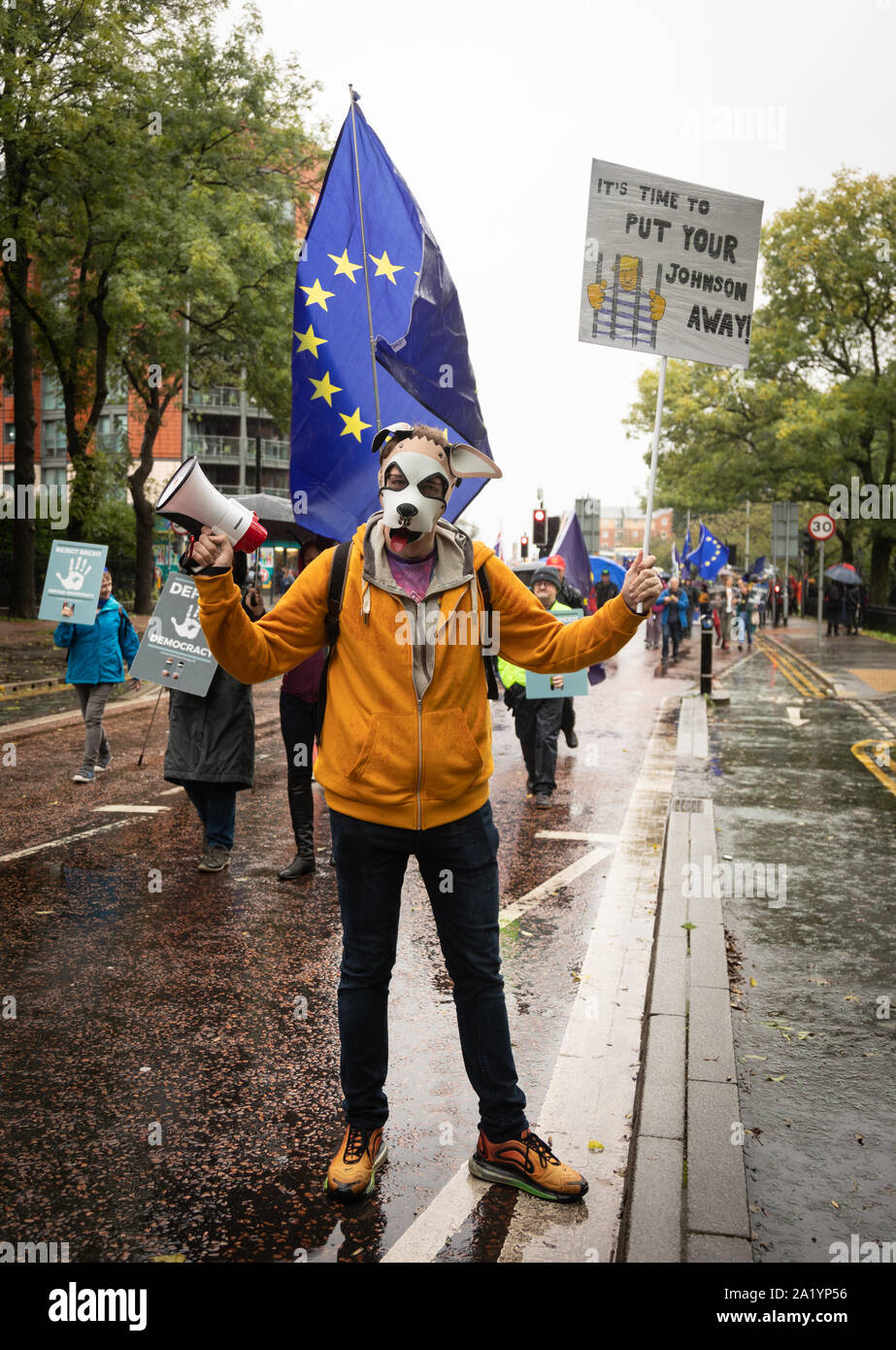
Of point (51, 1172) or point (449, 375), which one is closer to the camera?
point (51, 1172)

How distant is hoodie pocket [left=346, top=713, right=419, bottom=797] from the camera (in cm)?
325

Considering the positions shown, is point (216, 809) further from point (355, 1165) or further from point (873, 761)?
point (873, 761)

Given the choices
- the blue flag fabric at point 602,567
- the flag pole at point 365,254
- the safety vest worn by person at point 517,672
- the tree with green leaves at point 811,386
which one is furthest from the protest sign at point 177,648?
the tree with green leaves at point 811,386

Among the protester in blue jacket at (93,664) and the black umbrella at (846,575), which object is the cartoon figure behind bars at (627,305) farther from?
the black umbrella at (846,575)

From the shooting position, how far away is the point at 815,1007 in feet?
16.2

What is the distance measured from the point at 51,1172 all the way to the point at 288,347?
78.5ft

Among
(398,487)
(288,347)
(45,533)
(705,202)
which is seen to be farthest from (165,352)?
(398,487)

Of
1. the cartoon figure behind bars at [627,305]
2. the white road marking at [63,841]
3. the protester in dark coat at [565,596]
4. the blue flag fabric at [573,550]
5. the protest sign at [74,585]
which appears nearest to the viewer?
the cartoon figure behind bars at [627,305]

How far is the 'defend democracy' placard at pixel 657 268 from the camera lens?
16.4 feet

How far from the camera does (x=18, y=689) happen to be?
Answer: 16484mm

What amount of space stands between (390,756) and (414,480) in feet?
2.57

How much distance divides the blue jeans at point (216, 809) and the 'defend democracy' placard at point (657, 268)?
3.53m

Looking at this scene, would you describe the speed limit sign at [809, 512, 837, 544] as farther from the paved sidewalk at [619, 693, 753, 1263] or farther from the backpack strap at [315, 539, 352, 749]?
the backpack strap at [315, 539, 352, 749]
